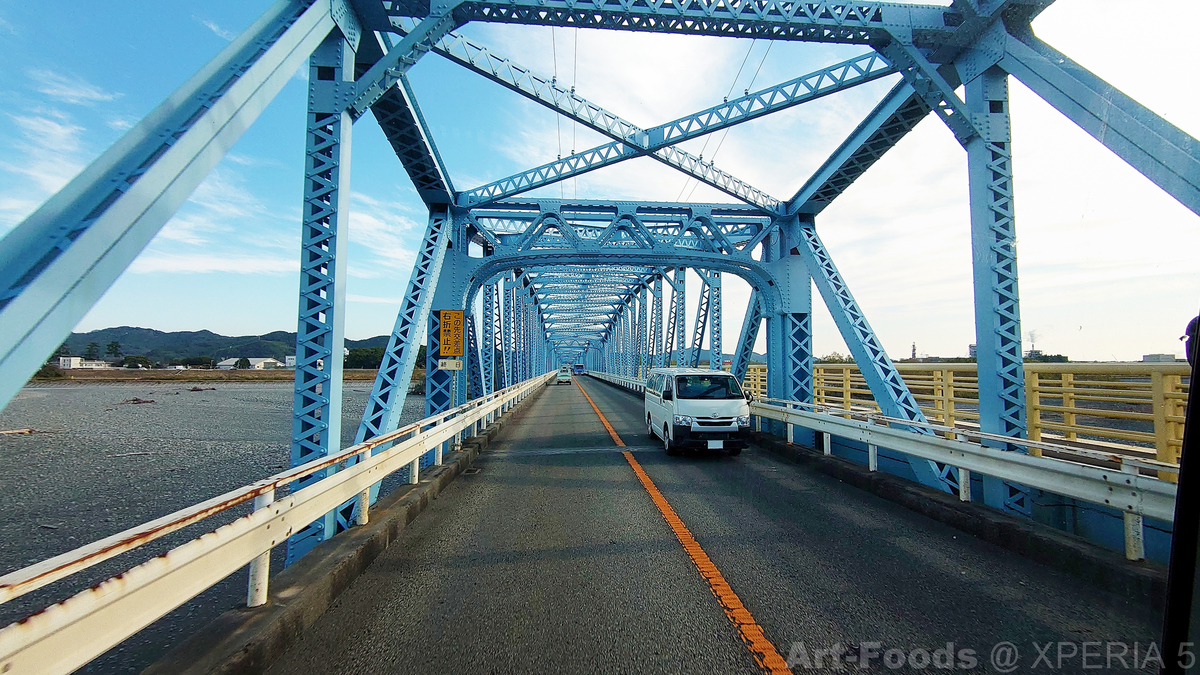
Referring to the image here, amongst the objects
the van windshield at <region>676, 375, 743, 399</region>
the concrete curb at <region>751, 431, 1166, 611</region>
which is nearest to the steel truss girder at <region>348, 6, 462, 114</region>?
the van windshield at <region>676, 375, 743, 399</region>

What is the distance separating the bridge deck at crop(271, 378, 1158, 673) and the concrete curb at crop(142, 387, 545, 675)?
11 centimetres

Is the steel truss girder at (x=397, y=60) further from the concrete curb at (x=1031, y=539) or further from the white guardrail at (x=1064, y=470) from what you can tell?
the concrete curb at (x=1031, y=539)

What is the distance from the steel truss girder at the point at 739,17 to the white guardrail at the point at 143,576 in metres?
5.72

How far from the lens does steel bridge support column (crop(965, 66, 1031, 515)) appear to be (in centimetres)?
599

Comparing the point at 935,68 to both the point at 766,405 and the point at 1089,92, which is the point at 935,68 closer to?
the point at 1089,92

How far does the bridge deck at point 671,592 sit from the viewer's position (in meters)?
3.24

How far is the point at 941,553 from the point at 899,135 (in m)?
6.88

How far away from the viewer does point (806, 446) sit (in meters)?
10.7

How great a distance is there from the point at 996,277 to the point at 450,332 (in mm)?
9394

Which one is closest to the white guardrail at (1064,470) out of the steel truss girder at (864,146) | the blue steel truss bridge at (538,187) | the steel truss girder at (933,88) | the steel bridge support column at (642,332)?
the blue steel truss bridge at (538,187)

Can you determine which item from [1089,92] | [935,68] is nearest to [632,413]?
[935,68]

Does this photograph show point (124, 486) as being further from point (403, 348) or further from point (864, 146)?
point (864, 146)

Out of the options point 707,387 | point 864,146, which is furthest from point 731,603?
point 864,146

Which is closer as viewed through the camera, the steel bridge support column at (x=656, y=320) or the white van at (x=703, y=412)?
the white van at (x=703, y=412)
